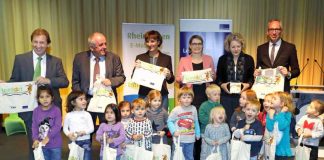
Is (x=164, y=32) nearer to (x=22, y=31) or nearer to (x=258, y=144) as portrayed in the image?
(x=22, y=31)

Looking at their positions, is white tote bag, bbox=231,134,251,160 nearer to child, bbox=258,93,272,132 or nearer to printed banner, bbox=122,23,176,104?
child, bbox=258,93,272,132

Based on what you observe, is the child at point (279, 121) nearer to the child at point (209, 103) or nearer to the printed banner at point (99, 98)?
the child at point (209, 103)

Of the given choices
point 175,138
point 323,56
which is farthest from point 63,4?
point 323,56

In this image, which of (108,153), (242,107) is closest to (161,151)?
(108,153)

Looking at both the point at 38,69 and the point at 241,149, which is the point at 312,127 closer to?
the point at 241,149

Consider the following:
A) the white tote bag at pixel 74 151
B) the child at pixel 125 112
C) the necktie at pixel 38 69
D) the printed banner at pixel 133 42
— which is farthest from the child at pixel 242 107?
the printed banner at pixel 133 42

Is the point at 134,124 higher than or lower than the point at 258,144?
higher

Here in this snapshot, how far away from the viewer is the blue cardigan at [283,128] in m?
3.49

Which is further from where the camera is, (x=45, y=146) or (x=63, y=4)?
(x=63, y=4)

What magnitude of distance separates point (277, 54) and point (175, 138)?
1.77 m

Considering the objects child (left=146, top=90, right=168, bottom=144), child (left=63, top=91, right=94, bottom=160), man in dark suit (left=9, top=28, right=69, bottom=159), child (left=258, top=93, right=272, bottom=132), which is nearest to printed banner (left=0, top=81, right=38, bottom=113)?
man in dark suit (left=9, top=28, right=69, bottom=159)

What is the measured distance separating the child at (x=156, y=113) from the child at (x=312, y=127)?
1536 millimetres

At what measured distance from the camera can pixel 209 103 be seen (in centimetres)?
383

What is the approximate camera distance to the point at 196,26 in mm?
6098
